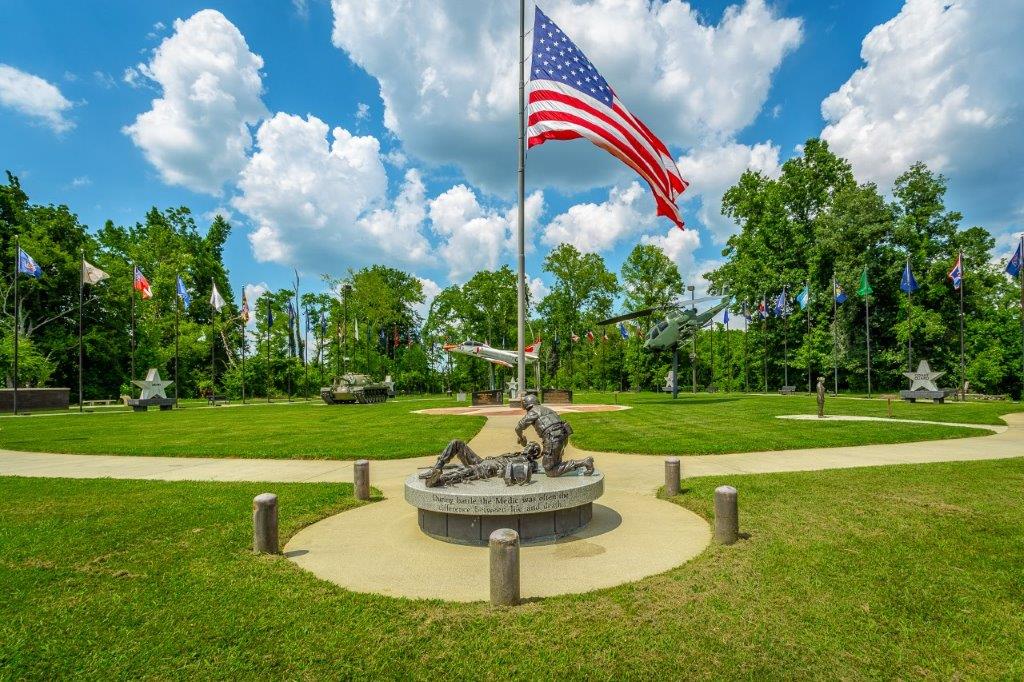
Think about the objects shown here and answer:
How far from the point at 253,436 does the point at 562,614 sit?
17.3 m

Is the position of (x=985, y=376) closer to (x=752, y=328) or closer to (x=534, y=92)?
(x=752, y=328)

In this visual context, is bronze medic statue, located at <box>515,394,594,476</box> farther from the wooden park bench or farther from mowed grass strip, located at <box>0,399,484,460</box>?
the wooden park bench

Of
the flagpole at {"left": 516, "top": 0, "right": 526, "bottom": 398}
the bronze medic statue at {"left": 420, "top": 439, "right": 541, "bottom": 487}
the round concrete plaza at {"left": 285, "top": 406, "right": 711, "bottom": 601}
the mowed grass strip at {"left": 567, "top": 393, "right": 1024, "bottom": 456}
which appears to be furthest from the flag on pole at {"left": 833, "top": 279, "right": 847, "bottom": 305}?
the bronze medic statue at {"left": 420, "top": 439, "right": 541, "bottom": 487}

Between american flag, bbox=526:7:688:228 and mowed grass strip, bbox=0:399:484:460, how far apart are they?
9.81 metres

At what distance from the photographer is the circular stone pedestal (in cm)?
672

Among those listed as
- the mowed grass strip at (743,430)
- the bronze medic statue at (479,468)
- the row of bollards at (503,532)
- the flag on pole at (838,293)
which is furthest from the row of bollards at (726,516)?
the flag on pole at (838,293)

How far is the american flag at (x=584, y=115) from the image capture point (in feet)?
46.3

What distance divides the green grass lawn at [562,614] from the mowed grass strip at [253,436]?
7.91 m

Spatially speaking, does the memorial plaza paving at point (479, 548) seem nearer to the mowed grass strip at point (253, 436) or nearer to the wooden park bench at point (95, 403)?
the mowed grass strip at point (253, 436)

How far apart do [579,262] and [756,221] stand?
22.4 m

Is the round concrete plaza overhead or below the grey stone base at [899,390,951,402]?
overhead

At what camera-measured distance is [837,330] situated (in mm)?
44500

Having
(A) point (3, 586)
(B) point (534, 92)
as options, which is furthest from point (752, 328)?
(A) point (3, 586)

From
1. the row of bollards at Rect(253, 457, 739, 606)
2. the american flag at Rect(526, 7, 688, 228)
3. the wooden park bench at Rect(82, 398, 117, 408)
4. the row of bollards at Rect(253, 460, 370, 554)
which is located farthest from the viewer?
the wooden park bench at Rect(82, 398, 117, 408)
